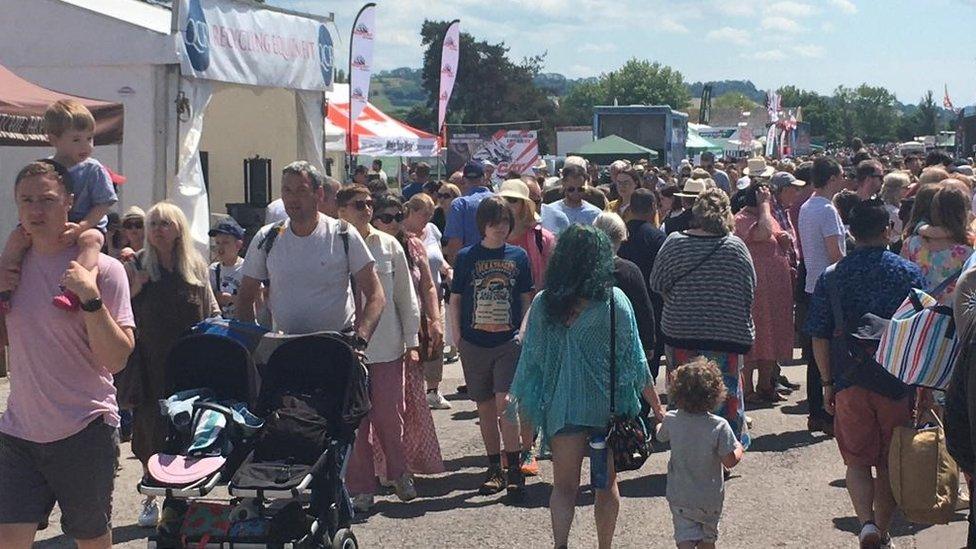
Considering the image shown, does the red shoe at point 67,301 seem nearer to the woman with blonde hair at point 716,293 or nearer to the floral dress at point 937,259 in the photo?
the woman with blonde hair at point 716,293

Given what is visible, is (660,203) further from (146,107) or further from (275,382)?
A: (275,382)

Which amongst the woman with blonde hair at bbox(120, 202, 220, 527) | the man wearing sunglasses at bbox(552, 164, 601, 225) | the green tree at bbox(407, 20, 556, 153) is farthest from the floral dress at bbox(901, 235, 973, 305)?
the green tree at bbox(407, 20, 556, 153)

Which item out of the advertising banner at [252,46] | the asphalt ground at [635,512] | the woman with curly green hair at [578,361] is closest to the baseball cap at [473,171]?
the asphalt ground at [635,512]

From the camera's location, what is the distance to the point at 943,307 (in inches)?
210

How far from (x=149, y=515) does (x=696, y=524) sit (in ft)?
10.4

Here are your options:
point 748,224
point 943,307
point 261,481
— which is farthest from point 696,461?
point 748,224

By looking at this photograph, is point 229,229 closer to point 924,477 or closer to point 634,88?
point 924,477

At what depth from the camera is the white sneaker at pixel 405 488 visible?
7.71 meters

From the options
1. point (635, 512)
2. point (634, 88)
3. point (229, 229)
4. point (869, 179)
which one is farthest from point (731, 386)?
point (634, 88)

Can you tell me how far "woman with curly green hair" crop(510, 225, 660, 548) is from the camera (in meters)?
5.89

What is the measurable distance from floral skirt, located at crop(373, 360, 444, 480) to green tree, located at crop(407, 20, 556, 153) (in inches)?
3360

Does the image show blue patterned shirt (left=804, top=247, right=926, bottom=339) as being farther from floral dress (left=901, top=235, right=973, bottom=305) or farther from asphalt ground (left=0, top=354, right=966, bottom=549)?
asphalt ground (left=0, top=354, right=966, bottom=549)

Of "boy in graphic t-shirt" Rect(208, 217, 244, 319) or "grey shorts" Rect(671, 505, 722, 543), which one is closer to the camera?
"grey shorts" Rect(671, 505, 722, 543)

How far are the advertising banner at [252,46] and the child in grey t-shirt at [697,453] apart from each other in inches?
355
